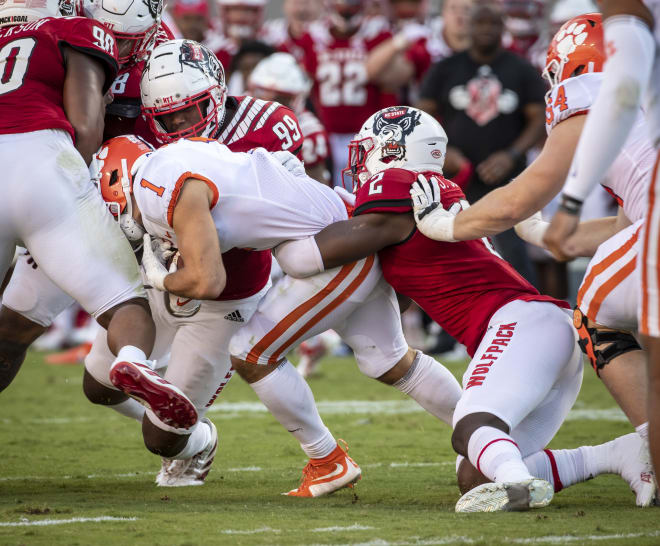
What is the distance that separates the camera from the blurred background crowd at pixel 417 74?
7926mm

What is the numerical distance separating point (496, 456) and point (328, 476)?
860mm

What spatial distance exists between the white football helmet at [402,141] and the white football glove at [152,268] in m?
0.83

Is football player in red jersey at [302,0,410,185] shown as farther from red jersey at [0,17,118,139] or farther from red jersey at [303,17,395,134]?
red jersey at [0,17,118,139]

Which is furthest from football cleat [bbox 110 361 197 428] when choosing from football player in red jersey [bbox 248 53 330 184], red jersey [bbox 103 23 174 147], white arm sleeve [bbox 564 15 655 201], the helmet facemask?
football player in red jersey [bbox 248 53 330 184]

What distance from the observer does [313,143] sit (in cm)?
686

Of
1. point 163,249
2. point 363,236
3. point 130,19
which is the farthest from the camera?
point 130,19

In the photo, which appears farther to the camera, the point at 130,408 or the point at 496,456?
the point at 130,408

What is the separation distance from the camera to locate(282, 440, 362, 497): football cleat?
13.1 ft

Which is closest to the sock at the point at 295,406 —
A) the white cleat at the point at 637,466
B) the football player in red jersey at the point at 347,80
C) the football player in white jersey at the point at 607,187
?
the football player in white jersey at the point at 607,187

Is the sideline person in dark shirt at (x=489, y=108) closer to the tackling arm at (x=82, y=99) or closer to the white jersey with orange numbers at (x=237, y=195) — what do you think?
the white jersey with orange numbers at (x=237, y=195)

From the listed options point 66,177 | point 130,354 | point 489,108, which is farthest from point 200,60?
point 489,108

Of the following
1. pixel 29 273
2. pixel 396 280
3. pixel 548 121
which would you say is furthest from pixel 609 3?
pixel 29 273

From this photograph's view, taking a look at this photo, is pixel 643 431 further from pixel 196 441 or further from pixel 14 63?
pixel 14 63

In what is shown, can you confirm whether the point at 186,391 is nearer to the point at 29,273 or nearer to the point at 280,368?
the point at 280,368
